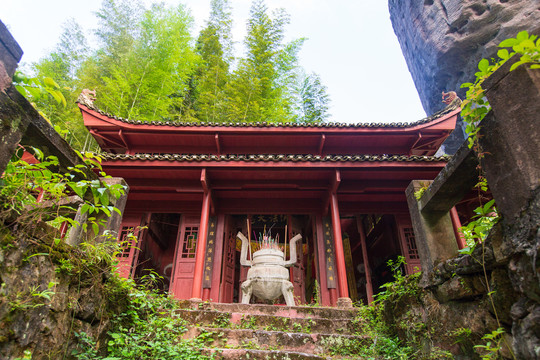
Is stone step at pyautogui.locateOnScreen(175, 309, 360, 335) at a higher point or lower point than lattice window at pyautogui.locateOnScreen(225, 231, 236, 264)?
lower

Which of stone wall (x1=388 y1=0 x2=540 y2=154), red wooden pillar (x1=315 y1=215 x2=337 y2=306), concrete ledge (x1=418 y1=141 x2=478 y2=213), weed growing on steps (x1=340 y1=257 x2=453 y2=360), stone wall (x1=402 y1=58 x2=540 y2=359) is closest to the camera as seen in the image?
stone wall (x1=402 y1=58 x2=540 y2=359)

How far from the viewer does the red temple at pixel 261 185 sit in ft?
20.2

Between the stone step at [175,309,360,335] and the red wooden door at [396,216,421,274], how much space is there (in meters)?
3.50

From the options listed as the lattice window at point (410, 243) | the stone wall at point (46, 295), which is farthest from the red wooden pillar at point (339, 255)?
the stone wall at point (46, 295)

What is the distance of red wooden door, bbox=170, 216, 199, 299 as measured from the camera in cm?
655

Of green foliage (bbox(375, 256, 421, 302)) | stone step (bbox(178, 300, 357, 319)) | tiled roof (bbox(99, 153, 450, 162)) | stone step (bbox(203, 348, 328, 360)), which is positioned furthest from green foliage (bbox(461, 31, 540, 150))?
tiled roof (bbox(99, 153, 450, 162))

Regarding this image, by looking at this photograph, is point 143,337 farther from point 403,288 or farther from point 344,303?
point 344,303

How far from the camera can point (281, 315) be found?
13.5 feet

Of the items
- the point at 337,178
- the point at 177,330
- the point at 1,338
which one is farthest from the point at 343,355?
the point at 337,178

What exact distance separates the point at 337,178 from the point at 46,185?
4947 mm

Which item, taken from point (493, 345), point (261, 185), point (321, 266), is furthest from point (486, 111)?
point (321, 266)

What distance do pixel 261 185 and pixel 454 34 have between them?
38.6ft

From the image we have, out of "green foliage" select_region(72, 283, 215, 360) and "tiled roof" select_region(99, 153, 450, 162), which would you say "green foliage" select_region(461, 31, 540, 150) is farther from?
"tiled roof" select_region(99, 153, 450, 162)

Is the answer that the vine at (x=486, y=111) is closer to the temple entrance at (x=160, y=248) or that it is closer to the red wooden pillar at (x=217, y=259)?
the red wooden pillar at (x=217, y=259)
